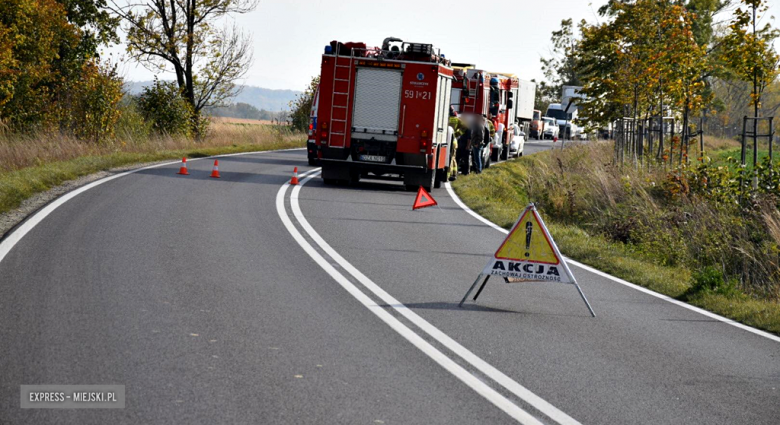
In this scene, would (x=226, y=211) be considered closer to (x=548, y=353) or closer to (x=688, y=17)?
(x=548, y=353)

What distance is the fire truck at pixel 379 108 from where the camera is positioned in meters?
19.8

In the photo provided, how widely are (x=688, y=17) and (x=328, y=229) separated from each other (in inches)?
723

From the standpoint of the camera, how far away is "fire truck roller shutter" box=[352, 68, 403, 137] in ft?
65.4

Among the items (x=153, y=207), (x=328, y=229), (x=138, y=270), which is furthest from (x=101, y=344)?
(x=153, y=207)

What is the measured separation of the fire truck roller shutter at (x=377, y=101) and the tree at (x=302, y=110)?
25683 millimetres

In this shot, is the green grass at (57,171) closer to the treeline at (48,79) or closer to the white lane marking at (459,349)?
the treeline at (48,79)

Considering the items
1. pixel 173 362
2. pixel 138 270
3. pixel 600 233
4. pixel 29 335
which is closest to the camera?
pixel 173 362

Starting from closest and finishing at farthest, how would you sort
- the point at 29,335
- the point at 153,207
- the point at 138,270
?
the point at 29,335 → the point at 138,270 → the point at 153,207

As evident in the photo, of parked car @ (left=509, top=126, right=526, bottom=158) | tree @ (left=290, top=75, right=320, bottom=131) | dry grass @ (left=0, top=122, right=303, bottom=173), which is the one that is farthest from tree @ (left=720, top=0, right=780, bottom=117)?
tree @ (left=290, top=75, right=320, bottom=131)

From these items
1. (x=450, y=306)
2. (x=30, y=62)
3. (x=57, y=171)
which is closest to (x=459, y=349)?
(x=450, y=306)

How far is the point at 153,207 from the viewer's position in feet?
46.2

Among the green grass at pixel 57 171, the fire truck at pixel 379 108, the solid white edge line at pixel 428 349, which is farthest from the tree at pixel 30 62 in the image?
the solid white edge line at pixel 428 349

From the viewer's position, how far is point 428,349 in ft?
22.5

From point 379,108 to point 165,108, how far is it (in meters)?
18.2
